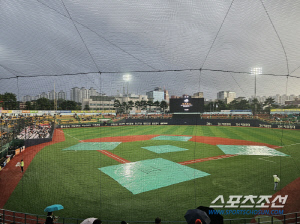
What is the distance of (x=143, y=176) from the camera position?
10.2 metres

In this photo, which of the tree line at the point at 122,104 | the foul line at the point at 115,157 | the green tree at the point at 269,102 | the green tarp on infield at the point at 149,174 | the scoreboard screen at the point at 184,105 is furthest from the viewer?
the scoreboard screen at the point at 184,105

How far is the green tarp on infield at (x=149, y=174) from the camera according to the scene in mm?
8999

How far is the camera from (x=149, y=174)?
10.5m

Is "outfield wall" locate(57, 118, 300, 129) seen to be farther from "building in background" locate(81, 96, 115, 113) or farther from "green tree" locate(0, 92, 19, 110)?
"building in background" locate(81, 96, 115, 113)

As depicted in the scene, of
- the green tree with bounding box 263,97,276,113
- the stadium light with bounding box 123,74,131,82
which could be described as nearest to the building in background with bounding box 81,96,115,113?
the stadium light with bounding box 123,74,131,82

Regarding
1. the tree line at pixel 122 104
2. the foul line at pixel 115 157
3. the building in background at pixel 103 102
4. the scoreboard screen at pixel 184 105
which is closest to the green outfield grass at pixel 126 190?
the foul line at pixel 115 157

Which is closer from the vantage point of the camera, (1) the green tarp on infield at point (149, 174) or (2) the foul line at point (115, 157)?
(1) the green tarp on infield at point (149, 174)

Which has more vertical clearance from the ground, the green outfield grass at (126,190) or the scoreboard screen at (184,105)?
the scoreboard screen at (184,105)

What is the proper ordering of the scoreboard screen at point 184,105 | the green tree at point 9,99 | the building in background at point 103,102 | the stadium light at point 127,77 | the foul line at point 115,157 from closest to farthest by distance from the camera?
the stadium light at point 127,77, the building in background at point 103,102, the foul line at point 115,157, the green tree at point 9,99, the scoreboard screen at point 184,105

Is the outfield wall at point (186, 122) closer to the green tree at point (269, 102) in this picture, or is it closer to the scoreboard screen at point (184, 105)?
the scoreboard screen at point (184, 105)

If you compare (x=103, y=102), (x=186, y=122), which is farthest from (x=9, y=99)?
(x=186, y=122)

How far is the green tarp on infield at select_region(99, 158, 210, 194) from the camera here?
9.00m

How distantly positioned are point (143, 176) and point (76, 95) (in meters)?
7.41

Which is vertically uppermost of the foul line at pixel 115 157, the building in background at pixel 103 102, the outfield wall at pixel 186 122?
the building in background at pixel 103 102
